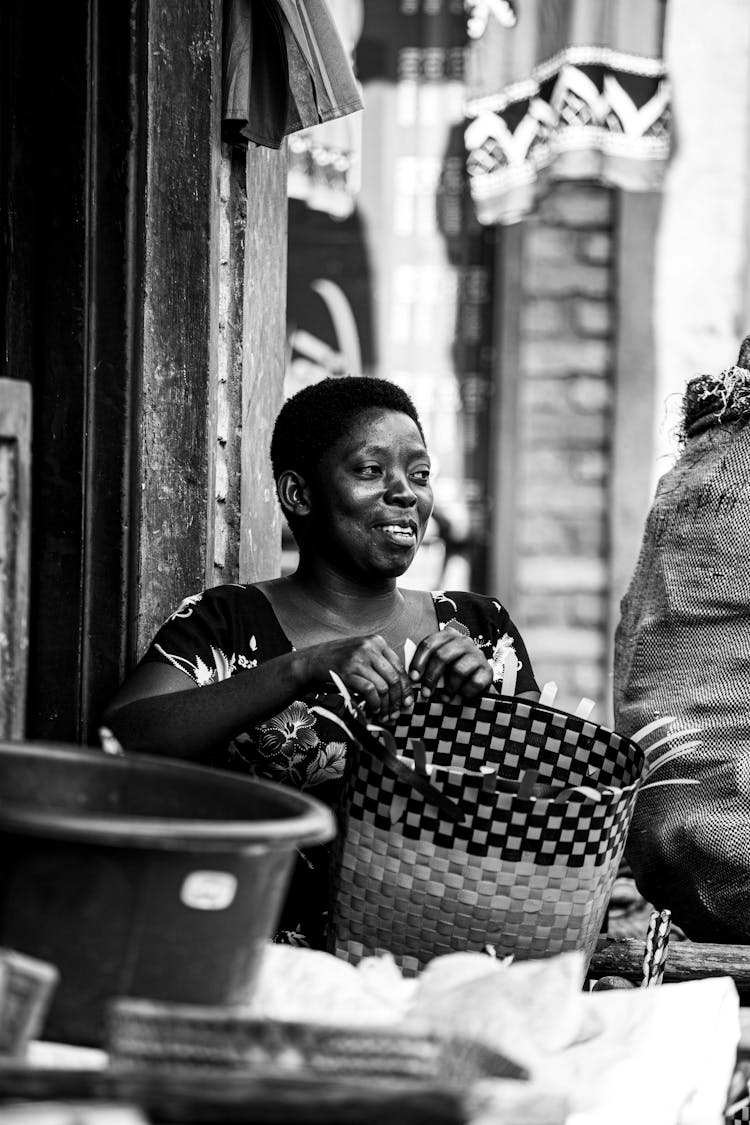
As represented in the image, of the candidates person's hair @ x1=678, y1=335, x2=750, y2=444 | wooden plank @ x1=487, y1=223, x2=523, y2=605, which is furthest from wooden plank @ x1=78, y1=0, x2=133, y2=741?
wooden plank @ x1=487, y1=223, x2=523, y2=605

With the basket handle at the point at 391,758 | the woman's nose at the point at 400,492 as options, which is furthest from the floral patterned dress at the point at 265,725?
the basket handle at the point at 391,758

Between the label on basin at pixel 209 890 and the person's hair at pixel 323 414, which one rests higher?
the person's hair at pixel 323 414

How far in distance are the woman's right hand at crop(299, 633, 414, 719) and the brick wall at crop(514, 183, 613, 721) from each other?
4.05 metres

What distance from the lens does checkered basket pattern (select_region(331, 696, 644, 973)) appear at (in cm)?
217

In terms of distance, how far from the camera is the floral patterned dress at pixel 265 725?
8.93ft

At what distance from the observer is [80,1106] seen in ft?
3.34

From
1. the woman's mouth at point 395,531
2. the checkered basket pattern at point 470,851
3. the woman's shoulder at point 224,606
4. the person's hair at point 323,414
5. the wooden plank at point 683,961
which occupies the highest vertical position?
the person's hair at point 323,414

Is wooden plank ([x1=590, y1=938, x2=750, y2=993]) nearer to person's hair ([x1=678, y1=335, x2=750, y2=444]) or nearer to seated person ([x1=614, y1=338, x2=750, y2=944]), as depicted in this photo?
seated person ([x1=614, y1=338, x2=750, y2=944])

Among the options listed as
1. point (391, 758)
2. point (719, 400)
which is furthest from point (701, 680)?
point (391, 758)

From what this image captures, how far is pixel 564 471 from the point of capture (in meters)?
6.38

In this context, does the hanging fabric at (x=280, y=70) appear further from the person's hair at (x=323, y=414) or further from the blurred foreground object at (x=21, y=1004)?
the blurred foreground object at (x=21, y=1004)

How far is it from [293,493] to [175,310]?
428 millimetres

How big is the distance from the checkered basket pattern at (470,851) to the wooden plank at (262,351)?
1.21 m

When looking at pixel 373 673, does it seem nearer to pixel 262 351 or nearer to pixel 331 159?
pixel 262 351
